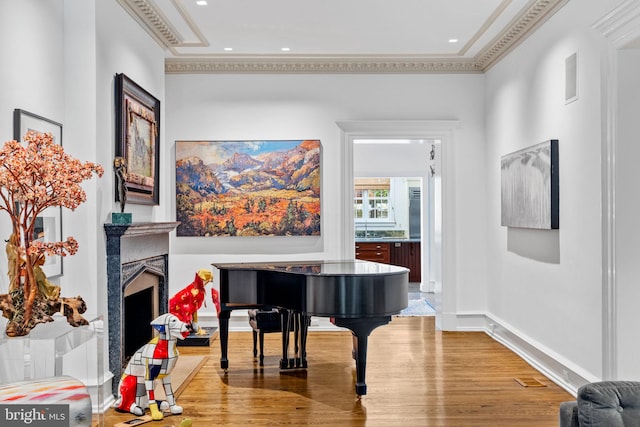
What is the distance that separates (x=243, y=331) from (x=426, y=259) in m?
4.17

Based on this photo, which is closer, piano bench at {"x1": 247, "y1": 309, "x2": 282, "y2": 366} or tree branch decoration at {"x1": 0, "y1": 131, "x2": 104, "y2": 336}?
tree branch decoration at {"x1": 0, "y1": 131, "x2": 104, "y2": 336}

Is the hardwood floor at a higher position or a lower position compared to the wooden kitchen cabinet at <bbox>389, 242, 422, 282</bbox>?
lower

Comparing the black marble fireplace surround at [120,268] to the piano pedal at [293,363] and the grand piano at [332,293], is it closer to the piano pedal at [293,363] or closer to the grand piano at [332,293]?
the grand piano at [332,293]

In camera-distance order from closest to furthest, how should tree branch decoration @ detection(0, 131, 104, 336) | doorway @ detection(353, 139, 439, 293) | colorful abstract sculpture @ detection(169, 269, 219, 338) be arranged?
1. tree branch decoration @ detection(0, 131, 104, 336)
2. colorful abstract sculpture @ detection(169, 269, 219, 338)
3. doorway @ detection(353, 139, 439, 293)

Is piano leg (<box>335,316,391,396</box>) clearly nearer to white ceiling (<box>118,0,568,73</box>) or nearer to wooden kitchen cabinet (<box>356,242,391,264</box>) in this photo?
white ceiling (<box>118,0,568,73</box>)

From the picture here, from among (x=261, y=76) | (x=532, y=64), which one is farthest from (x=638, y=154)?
(x=261, y=76)

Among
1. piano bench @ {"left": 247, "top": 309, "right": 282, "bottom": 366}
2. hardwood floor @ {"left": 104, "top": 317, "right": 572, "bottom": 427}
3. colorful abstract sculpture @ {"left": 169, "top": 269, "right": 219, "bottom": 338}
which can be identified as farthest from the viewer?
piano bench @ {"left": 247, "top": 309, "right": 282, "bottom": 366}

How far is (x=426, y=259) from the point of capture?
366 inches

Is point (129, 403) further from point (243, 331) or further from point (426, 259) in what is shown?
point (426, 259)

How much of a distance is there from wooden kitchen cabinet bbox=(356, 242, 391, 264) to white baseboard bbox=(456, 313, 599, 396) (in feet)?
13.6

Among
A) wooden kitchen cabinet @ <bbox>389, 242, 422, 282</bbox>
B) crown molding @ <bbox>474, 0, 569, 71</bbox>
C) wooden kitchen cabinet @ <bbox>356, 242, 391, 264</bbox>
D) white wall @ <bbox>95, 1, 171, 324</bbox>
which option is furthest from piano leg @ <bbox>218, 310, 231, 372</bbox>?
wooden kitchen cabinet @ <bbox>389, 242, 422, 282</bbox>

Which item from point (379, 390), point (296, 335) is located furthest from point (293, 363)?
point (379, 390)

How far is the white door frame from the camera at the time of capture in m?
6.21

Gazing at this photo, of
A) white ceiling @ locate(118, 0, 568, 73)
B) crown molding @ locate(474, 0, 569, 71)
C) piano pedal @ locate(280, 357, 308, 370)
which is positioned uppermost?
white ceiling @ locate(118, 0, 568, 73)
